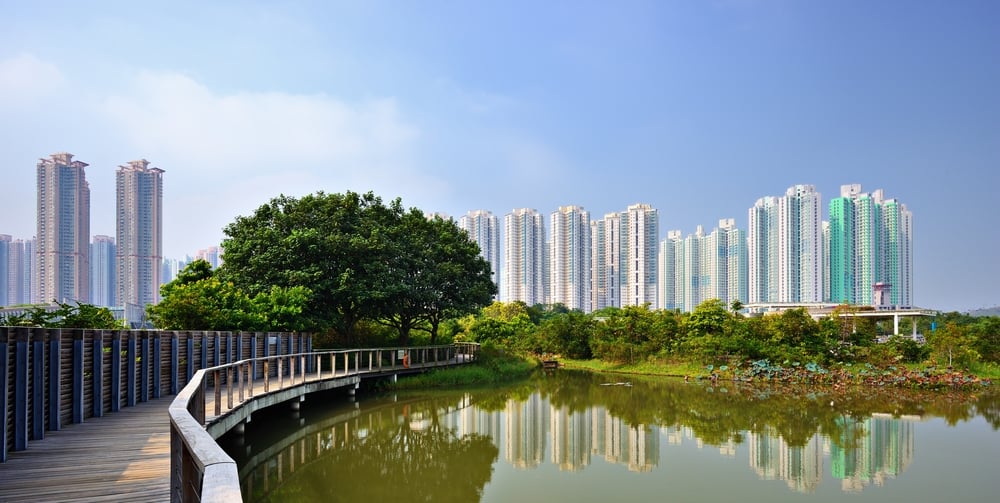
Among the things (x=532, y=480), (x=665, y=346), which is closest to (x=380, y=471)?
(x=532, y=480)

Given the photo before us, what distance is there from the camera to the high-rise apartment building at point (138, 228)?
190ft

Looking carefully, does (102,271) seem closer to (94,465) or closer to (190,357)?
(190,357)

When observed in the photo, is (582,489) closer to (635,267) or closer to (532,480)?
(532,480)

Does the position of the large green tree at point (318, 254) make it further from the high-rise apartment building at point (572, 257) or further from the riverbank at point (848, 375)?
the high-rise apartment building at point (572, 257)

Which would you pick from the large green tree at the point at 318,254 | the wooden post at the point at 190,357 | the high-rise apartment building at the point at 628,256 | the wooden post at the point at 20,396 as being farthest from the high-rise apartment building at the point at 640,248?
the wooden post at the point at 20,396

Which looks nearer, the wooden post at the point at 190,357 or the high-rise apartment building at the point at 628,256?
the wooden post at the point at 190,357

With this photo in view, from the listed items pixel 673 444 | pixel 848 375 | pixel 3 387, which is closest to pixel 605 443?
pixel 673 444

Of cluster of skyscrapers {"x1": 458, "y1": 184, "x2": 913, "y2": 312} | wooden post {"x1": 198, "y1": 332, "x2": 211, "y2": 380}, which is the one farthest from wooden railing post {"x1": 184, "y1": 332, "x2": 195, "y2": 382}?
cluster of skyscrapers {"x1": 458, "y1": 184, "x2": 913, "y2": 312}

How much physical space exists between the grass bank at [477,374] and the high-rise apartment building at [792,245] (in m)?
47.0

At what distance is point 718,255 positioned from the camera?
265 feet

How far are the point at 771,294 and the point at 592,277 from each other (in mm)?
20476

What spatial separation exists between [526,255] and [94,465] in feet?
244

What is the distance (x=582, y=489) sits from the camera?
886 centimetres

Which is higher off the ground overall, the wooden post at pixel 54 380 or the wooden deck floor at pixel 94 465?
the wooden post at pixel 54 380
